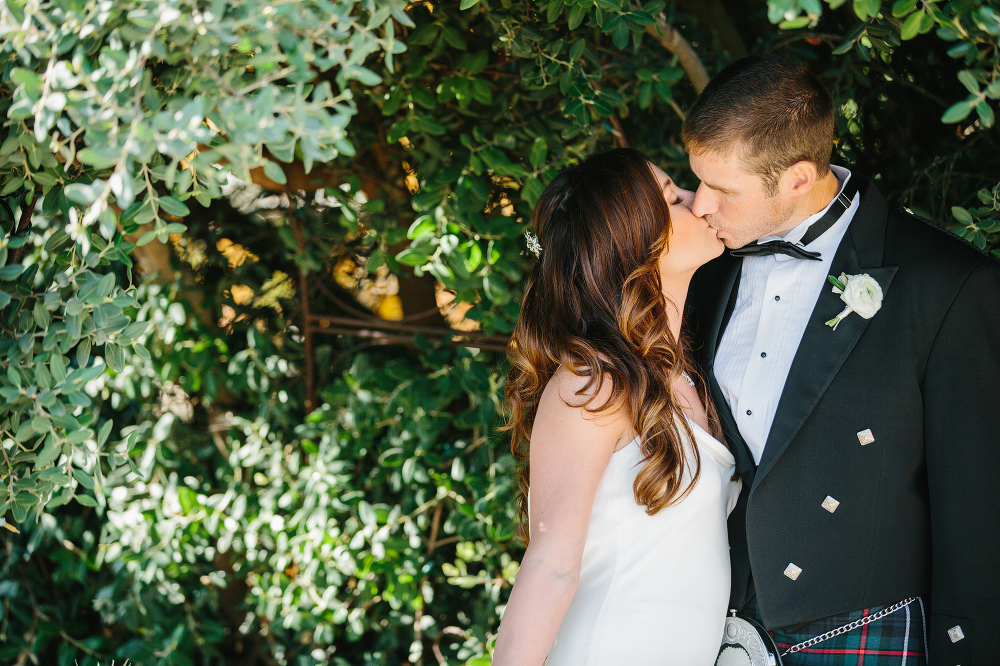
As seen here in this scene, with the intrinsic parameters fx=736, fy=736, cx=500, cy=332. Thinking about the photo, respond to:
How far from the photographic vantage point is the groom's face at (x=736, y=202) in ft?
5.92

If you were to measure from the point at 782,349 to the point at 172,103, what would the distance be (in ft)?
4.56

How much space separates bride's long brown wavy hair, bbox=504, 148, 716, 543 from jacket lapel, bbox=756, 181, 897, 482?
0.70ft

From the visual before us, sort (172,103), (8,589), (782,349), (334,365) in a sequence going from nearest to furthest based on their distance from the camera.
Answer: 1. (172,103)
2. (782,349)
3. (8,589)
4. (334,365)

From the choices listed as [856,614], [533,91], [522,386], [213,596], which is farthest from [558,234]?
[213,596]

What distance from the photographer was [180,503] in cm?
300

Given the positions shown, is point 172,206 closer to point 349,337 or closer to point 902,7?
point 902,7

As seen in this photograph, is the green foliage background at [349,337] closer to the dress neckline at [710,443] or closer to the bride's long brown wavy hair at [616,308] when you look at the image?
the bride's long brown wavy hair at [616,308]

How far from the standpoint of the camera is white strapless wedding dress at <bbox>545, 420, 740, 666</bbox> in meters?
1.68

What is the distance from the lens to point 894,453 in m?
1.57

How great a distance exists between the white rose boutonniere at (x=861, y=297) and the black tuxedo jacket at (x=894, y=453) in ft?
0.08

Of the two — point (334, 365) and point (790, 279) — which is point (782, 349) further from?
point (334, 365)

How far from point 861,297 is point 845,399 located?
8.8 inches

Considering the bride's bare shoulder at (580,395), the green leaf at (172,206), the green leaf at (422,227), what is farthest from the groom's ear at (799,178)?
the green leaf at (172,206)

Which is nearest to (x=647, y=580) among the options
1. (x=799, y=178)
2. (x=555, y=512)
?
(x=555, y=512)
